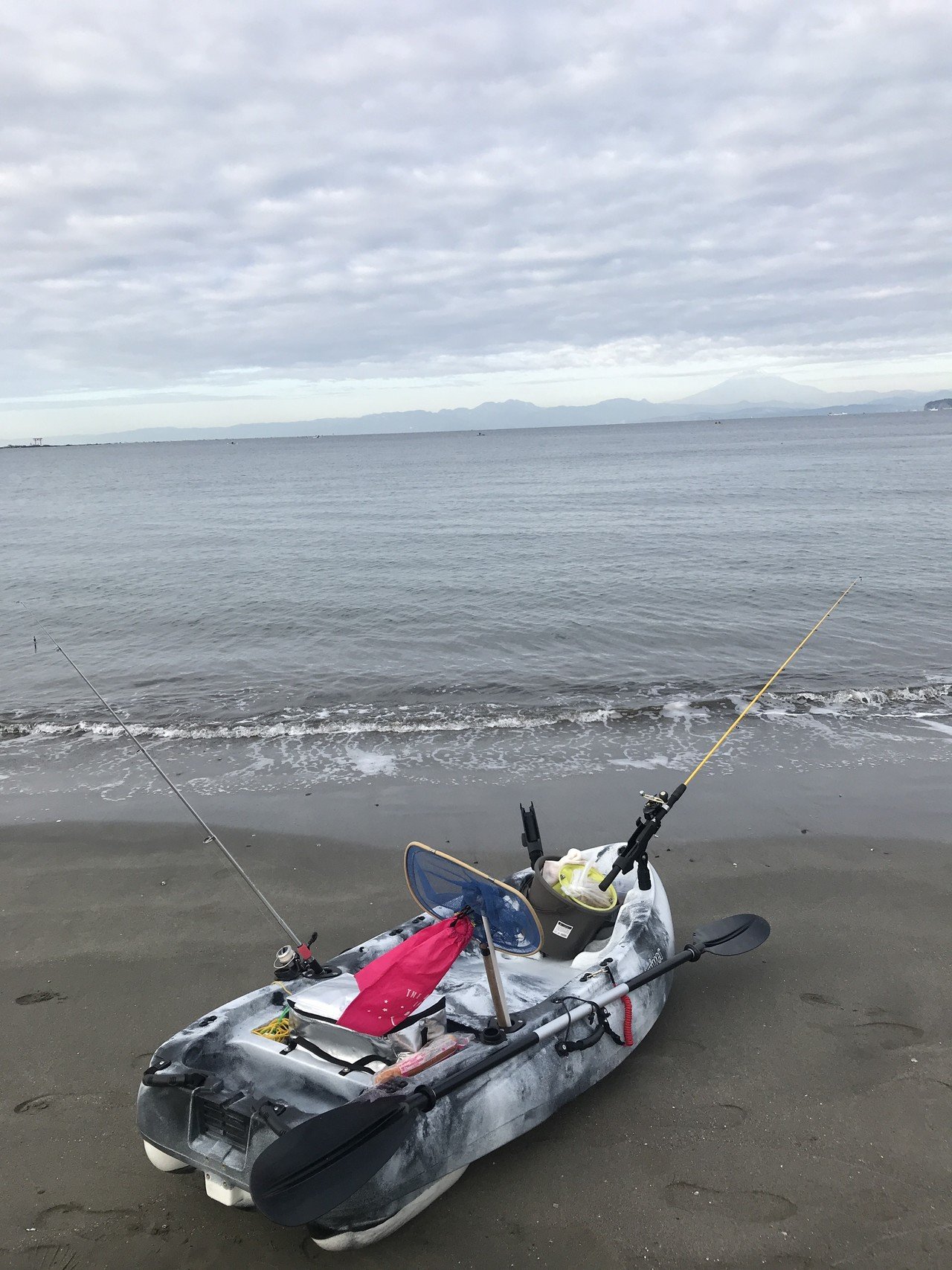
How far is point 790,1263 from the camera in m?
4.34

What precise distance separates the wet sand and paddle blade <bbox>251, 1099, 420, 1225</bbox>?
2.71 feet

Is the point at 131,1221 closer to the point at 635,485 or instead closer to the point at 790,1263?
the point at 790,1263

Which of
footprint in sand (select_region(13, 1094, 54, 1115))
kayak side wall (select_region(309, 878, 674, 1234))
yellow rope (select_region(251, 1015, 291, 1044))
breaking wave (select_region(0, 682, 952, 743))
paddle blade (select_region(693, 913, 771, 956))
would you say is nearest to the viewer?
kayak side wall (select_region(309, 878, 674, 1234))

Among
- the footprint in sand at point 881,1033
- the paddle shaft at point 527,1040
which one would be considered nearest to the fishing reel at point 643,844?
the paddle shaft at point 527,1040

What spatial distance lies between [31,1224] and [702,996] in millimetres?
4821

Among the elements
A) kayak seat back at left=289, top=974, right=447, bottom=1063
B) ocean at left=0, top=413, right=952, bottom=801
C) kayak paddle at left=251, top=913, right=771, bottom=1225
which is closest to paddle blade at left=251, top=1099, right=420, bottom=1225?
kayak paddle at left=251, top=913, right=771, bottom=1225

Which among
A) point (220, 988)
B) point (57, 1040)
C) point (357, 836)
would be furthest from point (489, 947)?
point (357, 836)

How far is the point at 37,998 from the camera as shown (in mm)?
6637

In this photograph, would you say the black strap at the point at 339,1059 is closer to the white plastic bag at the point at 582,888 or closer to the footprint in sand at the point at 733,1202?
the footprint in sand at the point at 733,1202

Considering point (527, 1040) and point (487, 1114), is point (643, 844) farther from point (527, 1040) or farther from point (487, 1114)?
point (487, 1114)

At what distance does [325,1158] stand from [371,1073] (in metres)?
0.68

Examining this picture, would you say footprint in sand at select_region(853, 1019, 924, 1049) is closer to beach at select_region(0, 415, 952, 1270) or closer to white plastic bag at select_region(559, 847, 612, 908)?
beach at select_region(0, 415, 952, 1270)

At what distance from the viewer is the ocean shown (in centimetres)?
1220

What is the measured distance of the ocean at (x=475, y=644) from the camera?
12195mm
